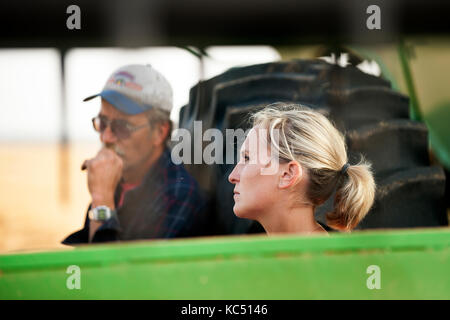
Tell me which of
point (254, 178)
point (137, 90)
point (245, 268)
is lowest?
point (245, 268)

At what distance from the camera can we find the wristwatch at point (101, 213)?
1.47 metres

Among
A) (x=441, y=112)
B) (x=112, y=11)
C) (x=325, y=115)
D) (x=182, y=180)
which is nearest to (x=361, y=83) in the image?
(x=325, y=115)

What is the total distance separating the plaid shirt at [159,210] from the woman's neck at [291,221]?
0.19m

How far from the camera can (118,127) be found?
4.90ft

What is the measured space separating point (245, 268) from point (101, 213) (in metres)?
0.44

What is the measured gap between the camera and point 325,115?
147 cm

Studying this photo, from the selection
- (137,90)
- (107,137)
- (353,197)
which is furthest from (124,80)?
(353,197)

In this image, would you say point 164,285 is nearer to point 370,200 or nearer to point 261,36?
point 370,200

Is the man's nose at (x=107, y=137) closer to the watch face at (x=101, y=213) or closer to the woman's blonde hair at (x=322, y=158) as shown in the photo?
the watch face at (x=101, y=213)

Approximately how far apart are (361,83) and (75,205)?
35.3 inches

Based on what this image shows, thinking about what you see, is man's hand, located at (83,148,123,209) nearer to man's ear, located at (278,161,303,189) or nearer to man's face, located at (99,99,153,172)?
man's face, located at (99,99,153,172)

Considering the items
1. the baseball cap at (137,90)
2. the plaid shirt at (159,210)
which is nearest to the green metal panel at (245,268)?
the plaid shirt at (159,210)

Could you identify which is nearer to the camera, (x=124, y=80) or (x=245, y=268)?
(x=245, y=268)

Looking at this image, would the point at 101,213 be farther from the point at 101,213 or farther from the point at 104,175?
the point at 104,175
